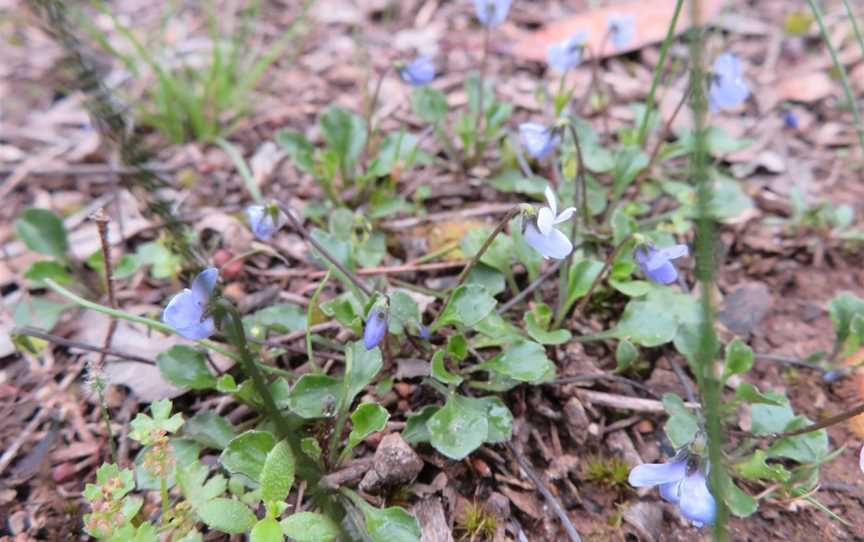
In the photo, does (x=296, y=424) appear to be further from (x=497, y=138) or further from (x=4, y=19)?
(x=4, y=19)

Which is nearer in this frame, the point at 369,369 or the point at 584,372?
the point at 369,369

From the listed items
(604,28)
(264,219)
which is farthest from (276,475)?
(604,28)

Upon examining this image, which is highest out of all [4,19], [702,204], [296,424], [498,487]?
[4,19]

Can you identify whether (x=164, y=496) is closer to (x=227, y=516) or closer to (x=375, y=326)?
(x=227, y=516)

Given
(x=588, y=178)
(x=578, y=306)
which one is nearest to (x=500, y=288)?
(x=578, y=306)

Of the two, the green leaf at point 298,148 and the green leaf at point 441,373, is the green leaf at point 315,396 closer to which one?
the green leaf at point 441,373
